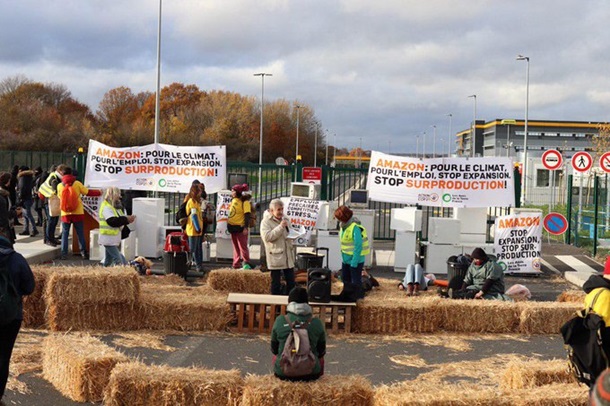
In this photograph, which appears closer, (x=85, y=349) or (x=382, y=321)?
(x=85, y=349)

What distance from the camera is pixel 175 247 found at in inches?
587

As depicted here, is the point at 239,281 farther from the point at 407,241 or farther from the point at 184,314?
the point at 407,241

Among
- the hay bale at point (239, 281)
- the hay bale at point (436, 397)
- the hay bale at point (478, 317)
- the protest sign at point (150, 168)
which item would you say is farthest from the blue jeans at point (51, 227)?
the hay bale at point (436, 397)

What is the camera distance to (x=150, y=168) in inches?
744

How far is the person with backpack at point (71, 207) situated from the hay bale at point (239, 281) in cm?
472

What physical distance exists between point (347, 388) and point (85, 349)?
114 inches

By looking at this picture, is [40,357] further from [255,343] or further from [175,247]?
[175,247]

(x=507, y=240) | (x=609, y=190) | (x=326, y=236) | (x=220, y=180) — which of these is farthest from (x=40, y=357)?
(x=609, y=190)

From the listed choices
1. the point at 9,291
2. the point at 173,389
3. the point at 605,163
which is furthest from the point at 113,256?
the point at 605,163

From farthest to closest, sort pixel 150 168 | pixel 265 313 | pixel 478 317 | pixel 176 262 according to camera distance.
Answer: pixel 150 168 < pixel 176 262 < pixel 478 317 < pixel 265 313

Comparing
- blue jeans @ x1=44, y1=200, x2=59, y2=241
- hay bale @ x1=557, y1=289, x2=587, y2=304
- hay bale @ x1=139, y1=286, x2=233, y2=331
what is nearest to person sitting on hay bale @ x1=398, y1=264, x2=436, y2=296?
hay bale @ x1=557, y1=289, x2=587, y2=304

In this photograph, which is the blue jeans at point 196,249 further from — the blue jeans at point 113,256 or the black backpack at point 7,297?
the black backpack at point 7,297

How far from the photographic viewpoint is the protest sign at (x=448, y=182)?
58.1 feet

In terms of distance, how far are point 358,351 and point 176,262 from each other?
596cm
